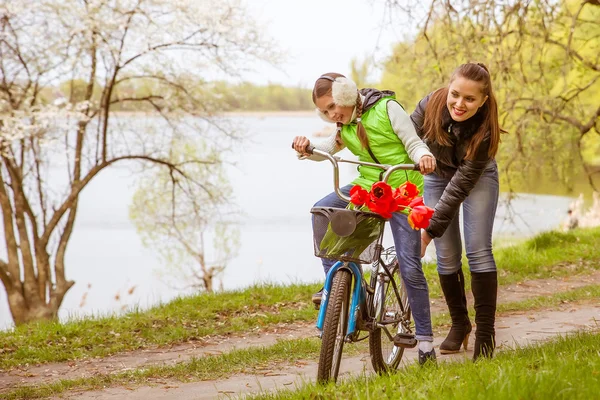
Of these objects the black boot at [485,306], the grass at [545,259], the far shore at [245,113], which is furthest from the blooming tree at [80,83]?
the black boot at [485,306]

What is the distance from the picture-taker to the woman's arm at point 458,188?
4066 mm

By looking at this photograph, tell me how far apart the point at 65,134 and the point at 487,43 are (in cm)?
892

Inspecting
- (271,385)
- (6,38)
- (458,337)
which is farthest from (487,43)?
(6,38)

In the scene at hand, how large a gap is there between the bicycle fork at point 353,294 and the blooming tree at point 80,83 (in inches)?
436

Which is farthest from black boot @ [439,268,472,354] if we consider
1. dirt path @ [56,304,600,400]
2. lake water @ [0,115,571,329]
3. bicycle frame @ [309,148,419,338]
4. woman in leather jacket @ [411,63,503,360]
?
lake water @ [0,115,571,329]

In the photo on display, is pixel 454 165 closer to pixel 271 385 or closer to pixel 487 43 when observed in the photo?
pixel 271 385

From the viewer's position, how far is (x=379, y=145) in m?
3.97

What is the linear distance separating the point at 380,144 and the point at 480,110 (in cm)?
62

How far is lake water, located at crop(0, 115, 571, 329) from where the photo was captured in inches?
1117

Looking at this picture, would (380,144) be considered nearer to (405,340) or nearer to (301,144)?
(301,144)

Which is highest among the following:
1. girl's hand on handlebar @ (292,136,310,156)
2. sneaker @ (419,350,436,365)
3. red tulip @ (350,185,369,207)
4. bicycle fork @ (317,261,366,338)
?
girl's hand on handlebar @ (292,136,310,156)

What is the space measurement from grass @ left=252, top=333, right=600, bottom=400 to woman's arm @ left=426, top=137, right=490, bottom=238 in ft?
2.66

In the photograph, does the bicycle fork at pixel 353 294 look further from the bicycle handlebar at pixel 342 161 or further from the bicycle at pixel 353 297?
the bicycle handlebar at pixel 342 161

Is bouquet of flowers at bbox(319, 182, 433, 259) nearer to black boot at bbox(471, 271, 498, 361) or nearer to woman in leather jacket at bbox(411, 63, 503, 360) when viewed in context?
woman in leather jacket at bbox(411, 63, 503, 360)
